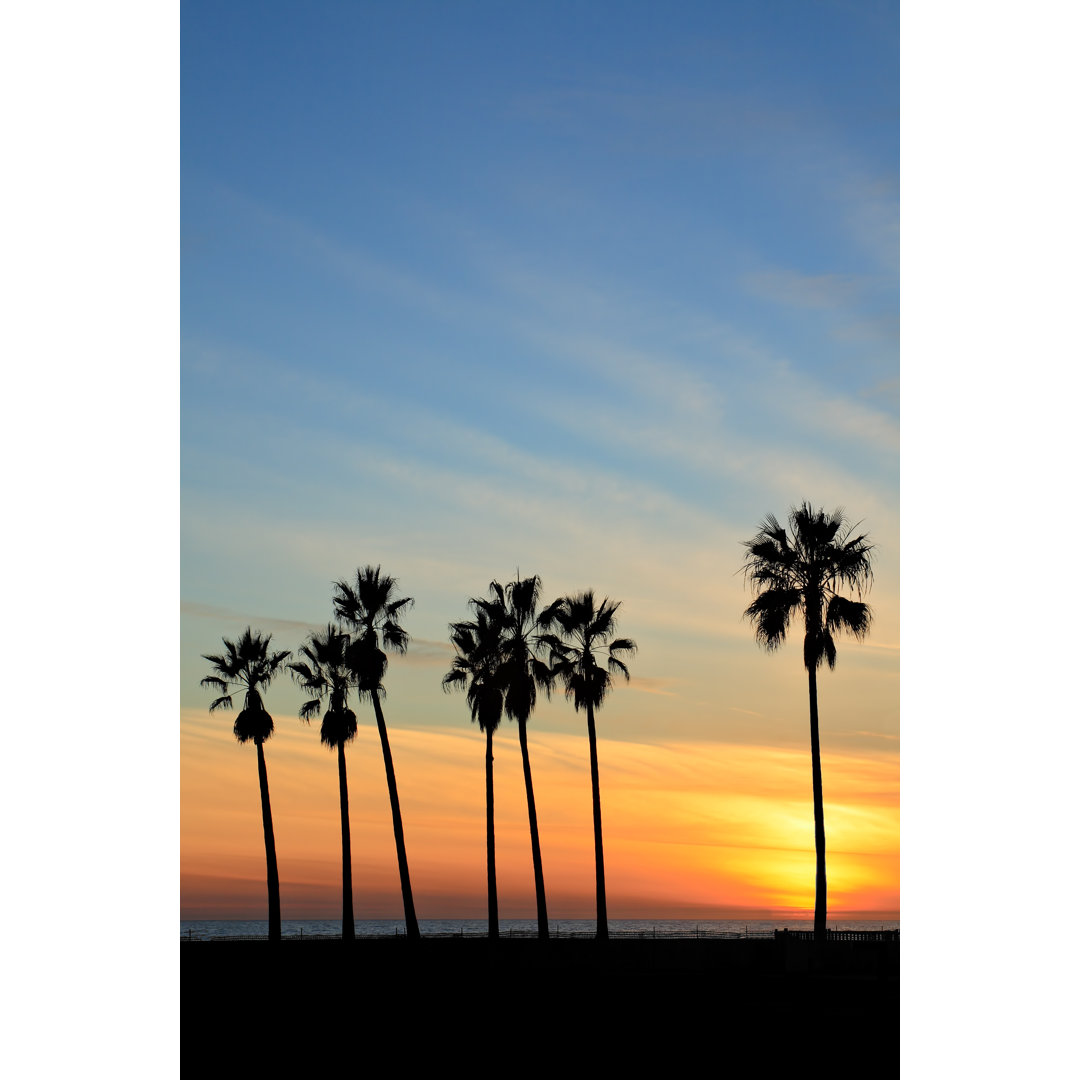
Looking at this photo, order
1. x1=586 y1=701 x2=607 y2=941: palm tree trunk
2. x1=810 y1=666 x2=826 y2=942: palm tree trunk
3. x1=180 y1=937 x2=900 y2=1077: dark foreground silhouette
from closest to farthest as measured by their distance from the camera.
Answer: x1=180 y1=937 x2=900 y2=1077: dark foreground silhouette < x1=810 y1=666 x2=826 y2=942: palm tree trunk < x1=586 y1=701 x2=607 y2=941: palm tree trunk

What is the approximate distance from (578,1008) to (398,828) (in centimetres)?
1985

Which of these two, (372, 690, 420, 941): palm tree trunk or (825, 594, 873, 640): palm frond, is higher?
(825, 594, 873, 640): palm frond

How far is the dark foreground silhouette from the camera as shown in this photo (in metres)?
15.9

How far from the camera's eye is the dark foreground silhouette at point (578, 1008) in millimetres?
15945

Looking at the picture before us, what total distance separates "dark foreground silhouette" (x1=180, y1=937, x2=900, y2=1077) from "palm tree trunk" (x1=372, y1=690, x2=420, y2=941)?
1.44 meters

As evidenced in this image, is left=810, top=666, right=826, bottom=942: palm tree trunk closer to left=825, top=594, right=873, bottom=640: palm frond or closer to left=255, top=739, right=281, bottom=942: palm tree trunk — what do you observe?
left=825, top=594, right=873, bottom=640: palm frond

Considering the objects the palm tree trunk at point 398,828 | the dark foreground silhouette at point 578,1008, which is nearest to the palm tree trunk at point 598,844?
the dark foreground silhouette at point 578,1008

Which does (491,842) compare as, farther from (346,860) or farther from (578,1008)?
(578,1008)

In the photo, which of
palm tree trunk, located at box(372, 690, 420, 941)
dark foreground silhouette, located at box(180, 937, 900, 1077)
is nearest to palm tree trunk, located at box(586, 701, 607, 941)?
dark foreground silhouette, located at box(180, 937, 900, 1077)
